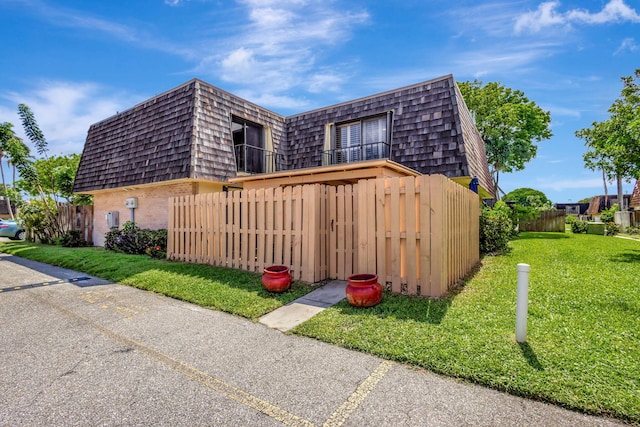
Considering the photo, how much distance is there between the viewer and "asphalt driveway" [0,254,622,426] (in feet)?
8.12

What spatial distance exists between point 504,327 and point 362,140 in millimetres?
9820

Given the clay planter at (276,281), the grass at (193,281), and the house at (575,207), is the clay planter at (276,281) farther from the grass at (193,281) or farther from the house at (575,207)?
the house at (575,207)

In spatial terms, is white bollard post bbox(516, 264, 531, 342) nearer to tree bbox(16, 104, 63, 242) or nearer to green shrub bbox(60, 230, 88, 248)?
green shrub bbox(60, 230, 88, 248)

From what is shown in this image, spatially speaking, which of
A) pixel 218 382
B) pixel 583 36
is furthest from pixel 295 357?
pixel 583 36

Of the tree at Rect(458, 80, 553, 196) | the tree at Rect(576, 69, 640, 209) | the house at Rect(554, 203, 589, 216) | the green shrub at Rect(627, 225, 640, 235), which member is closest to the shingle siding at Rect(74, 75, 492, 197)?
the tree at Rect(576, 69, 640, 209)

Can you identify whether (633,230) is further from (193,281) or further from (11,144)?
(11,144)

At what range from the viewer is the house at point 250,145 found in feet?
34.1

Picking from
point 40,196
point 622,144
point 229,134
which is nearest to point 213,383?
point 229,134

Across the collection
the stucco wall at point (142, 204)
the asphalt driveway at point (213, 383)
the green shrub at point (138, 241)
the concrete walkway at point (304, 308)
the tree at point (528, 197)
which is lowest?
the asphalt driveway at point (213, 383)

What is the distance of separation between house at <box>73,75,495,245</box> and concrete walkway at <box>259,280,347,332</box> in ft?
12.3

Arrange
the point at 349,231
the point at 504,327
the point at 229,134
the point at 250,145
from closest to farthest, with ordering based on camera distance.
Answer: the point at 504,327 → the point at 349,231 → the point at 229,134 → the point at 250,145

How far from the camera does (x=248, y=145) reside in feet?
41.9

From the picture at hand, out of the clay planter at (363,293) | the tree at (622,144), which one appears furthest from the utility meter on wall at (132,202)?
the tree at (622,144)

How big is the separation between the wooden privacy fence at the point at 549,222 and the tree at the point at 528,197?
1.30 meters
